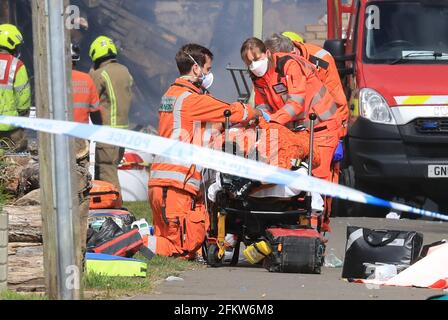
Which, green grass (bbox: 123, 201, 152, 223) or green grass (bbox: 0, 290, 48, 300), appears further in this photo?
green grass (bbox: 123, 201, 152, 223)

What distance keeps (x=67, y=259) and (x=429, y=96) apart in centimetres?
686

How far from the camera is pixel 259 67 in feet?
33.7

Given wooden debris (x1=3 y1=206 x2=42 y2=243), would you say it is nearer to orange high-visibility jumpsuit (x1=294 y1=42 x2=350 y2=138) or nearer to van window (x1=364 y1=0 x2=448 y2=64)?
orange high-visibility jumpsuit (x1=294 y1=42 x2=350 y2=138)

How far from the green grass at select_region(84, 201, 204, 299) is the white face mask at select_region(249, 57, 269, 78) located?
180 cm

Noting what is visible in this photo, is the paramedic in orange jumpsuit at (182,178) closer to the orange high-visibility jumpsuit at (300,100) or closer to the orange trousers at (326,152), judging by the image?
the orange high-visibility jumpsuit at (300,100)

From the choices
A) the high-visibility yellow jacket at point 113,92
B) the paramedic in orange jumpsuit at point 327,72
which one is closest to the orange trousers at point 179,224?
the paramedic in orange jumpsuit at point 327,72

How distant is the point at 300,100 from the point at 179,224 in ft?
4.82

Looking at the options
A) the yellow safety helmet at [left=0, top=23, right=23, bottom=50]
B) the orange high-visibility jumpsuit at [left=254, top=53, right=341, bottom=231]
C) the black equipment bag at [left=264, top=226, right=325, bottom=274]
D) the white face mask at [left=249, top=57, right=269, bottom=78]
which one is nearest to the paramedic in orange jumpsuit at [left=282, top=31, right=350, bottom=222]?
the orange high-visibility jumpsuit at [left=254, top=53, right=341, bottom=231]

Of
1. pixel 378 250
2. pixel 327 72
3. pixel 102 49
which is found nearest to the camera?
pixel 378 250

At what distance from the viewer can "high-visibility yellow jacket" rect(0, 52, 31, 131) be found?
12.5m

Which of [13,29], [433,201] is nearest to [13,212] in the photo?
[13,29]

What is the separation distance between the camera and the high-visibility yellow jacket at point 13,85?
12.5 metres

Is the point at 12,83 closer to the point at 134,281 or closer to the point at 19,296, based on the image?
the point at 134,281

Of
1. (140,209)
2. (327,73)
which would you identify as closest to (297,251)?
(327,73)
